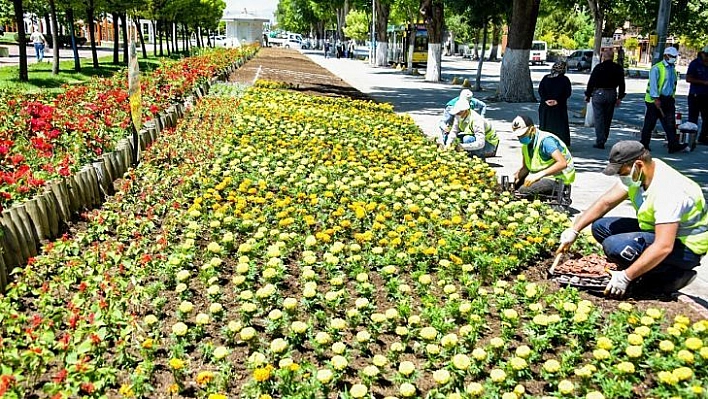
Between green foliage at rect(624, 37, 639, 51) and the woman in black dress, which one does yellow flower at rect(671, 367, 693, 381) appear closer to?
the woman in black dress

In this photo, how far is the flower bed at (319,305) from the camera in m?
3.41

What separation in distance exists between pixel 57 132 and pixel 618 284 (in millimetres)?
6151

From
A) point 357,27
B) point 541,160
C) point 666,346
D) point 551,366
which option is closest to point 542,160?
point 541,160

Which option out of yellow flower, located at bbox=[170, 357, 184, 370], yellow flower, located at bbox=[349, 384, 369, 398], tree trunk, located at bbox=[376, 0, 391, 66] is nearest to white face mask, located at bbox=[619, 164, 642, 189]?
yellow flower, located at bbox=[349, 384, 369, 398]

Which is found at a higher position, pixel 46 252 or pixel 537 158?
pixel 537 158

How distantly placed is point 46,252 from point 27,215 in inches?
14.3

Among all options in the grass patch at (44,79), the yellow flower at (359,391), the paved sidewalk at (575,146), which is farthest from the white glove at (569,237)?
A: the grass patch at (44,79)

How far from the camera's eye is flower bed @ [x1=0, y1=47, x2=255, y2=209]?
597 centimetres

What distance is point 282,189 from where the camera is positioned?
21.6ft

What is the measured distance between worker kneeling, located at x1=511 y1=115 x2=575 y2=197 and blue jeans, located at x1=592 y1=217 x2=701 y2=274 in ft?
4.64

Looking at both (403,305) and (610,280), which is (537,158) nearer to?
(610,280)

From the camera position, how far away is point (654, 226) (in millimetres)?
4516

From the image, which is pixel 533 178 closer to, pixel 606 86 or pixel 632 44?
pixel 606 86

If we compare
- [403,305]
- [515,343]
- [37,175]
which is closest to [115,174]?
[37,175]
